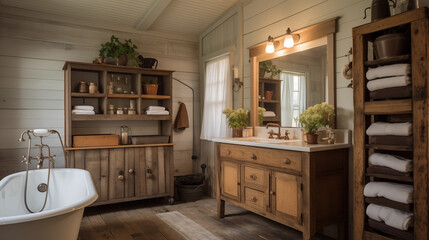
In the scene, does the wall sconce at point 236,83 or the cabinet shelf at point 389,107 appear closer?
the cabinet shelf at point 389,107

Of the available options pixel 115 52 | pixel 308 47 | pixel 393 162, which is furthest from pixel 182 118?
pixel 393 162

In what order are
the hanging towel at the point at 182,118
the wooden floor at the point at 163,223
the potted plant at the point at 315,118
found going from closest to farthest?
the potted plant at the point at 315,118 < the wooden floor at the point at 163,223 < the hanging towel at the point at 182,118

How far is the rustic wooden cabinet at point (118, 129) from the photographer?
3.74 m

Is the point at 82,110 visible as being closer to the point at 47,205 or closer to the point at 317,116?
the point at 47,205

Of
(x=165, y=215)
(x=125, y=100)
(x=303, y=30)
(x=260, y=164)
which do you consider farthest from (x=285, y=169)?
(x=125, y=100)

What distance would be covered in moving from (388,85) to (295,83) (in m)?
1.19

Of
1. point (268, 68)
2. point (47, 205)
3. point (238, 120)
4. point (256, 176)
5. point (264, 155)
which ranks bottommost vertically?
point (47, 205)

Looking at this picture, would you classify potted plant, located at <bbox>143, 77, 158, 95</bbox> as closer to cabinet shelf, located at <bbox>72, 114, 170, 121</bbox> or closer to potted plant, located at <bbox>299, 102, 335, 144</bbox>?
cabinet shelf, located at <bbox>72, 114, 170, 121</bbox>

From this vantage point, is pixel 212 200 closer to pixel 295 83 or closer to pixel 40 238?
pixel 295 83

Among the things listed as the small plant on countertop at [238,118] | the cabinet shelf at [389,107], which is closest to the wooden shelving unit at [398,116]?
the cabinet shelf at [389,107]

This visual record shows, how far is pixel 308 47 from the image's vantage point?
3064mm

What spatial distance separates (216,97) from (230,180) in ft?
4.86

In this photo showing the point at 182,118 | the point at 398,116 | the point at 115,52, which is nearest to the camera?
the point at 398,116

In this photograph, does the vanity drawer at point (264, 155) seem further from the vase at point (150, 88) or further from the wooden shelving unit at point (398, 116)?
the vase at point (150, 88)
